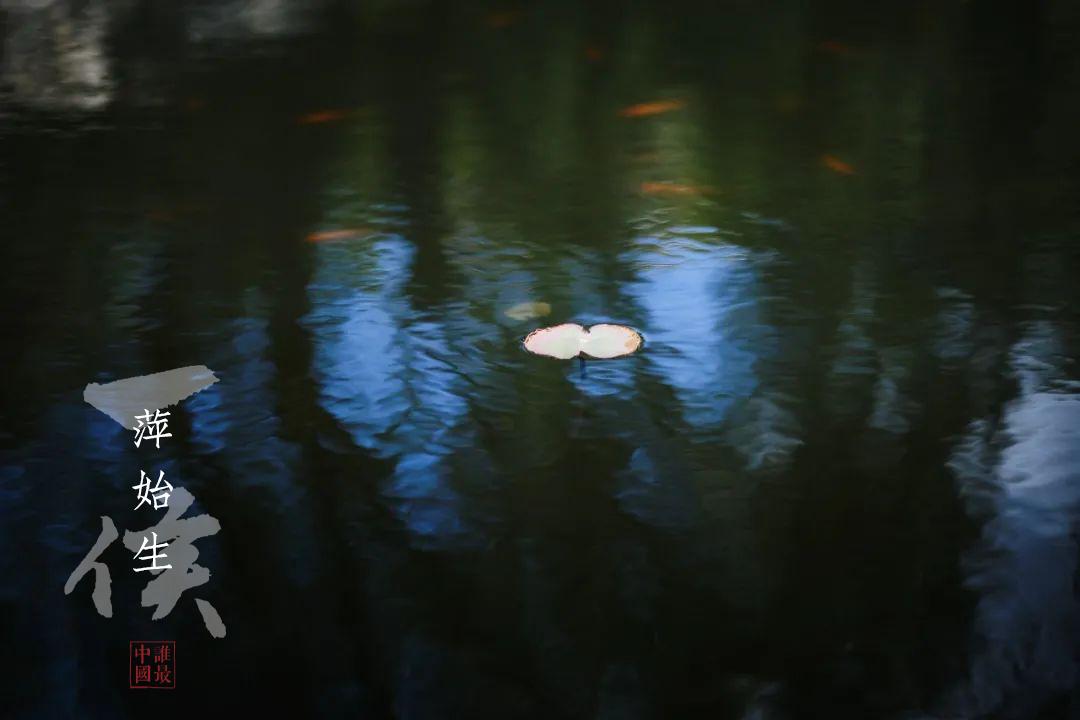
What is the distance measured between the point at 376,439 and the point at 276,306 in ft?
1.56

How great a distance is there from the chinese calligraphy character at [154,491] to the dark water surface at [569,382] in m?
0.02

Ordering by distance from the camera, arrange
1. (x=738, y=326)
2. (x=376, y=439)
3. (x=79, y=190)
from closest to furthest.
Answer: (x=376, y=439) < (x=738, y=326) < (x=79, y=190)

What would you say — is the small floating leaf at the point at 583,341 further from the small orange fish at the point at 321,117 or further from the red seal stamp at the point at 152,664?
the small orange fish at the point at 321,117

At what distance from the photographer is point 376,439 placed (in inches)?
63.2

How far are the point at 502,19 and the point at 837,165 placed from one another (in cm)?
147

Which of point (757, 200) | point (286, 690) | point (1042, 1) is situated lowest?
point (286, 690)

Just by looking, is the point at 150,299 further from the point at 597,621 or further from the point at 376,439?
the point at 597,621

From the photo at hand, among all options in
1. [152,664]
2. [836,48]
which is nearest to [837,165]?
[836,48]

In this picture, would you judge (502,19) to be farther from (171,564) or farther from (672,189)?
(171,564)

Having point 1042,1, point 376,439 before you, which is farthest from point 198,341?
point 1042,1

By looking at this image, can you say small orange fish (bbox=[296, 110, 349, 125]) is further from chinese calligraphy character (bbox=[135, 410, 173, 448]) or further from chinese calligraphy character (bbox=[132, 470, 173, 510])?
chinese calligraphy character (bbox=[132, 470, 173, 510])

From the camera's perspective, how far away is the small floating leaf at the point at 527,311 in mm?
1909

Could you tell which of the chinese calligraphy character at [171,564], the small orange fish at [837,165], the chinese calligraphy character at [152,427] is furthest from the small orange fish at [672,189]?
the chinese calligraphy character at [171,564]

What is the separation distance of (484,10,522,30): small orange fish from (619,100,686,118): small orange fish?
0.83 m
